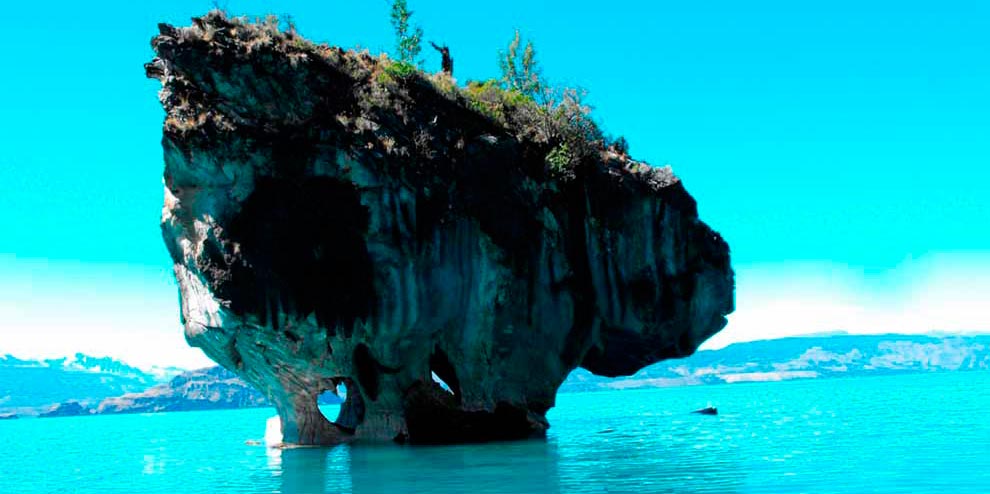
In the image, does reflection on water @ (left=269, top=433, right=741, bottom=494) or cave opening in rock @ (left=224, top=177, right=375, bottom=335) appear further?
cave opening in rock @ (left=224, top=177, right=375, bottom=335)

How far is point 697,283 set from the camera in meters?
35.8

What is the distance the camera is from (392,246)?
30.4 metres

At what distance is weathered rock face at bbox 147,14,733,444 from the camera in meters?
28.9

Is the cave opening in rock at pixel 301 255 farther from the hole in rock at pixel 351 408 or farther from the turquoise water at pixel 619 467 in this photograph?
the hole in rock at pixel 351 408

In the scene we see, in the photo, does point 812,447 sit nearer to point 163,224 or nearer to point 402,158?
point 402,158

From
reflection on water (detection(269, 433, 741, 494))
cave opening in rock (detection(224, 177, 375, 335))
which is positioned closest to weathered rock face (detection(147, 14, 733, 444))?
cave opening in rock (detection(224, 177, 375, 335))

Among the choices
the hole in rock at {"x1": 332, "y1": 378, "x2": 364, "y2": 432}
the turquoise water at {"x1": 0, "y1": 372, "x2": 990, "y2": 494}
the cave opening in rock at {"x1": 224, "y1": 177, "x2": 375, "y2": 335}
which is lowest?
the turquoise water at {"x1": 0, "y1": 372, "x2": 990, "y2": 494}

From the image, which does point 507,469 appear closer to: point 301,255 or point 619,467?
point 619,467

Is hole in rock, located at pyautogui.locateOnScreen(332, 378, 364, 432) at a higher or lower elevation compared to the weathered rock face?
lower

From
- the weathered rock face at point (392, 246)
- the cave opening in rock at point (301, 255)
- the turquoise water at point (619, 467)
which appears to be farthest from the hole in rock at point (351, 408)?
the cave opening in rock at point (301, 255)

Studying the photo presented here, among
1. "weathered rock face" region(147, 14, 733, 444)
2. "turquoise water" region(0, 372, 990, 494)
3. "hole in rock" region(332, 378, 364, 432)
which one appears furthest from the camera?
"hole in rock" region(332, 378, 364, 432)

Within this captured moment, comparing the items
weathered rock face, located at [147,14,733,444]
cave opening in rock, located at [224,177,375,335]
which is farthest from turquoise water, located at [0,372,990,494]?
cave opening in rock, located at [224,177,375,335]

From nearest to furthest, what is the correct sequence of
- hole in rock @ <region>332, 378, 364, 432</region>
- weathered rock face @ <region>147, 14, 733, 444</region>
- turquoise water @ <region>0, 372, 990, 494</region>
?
turquoise water @ <region>0, 372, 990, 494</region> → weathered rock face @ <region>147, 14, 733, 444</region> → hole in rock @ <region>332, 378, 364, 432</region>

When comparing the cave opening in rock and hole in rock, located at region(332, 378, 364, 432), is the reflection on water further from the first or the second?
the cave opening in rock
